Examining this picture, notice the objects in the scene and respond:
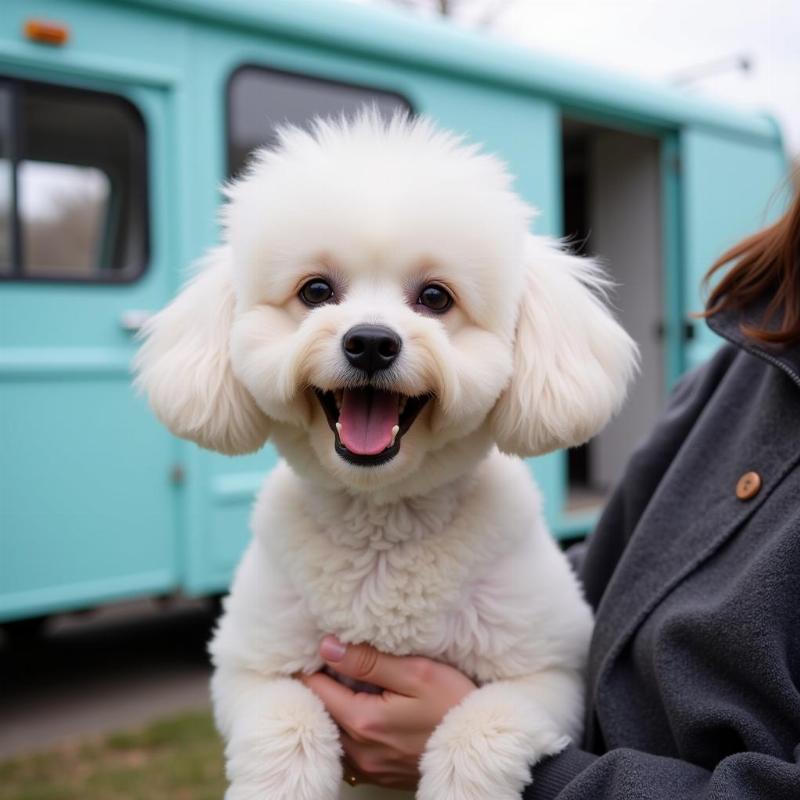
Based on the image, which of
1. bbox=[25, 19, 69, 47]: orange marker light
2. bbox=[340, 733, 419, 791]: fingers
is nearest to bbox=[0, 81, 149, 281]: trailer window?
bbox=[25, 19, 69, 47]: orange marker light

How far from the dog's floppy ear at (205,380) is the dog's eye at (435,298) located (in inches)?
12.5

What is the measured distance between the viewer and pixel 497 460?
1533 millimetres

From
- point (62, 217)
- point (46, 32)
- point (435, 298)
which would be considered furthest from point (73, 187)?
point (435, 298)

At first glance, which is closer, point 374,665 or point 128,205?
point 374,665

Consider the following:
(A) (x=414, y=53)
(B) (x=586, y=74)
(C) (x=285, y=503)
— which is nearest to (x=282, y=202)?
(C) (x=285, y=503)

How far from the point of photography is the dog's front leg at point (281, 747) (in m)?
1.23

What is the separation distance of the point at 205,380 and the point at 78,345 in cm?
209

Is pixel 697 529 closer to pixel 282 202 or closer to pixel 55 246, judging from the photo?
pixel 282 202

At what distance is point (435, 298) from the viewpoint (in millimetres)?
1315

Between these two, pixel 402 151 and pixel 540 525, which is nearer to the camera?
pixel 402 151

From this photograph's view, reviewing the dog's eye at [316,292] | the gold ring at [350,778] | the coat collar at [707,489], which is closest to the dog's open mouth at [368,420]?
the dog's eye at [316,292]

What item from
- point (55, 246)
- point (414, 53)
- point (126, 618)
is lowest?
point (126, 618)

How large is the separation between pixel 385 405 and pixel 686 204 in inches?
168

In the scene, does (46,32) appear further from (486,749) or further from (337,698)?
(486,749)
